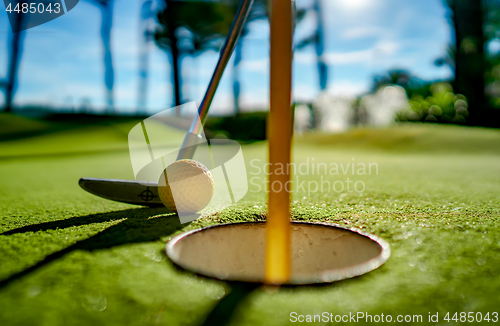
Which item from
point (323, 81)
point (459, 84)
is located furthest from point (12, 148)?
point (323, 81)

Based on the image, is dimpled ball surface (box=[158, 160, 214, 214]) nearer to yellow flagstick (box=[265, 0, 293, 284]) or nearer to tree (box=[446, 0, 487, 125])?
yellow flagstick (box=[265, 0, 293, 284])

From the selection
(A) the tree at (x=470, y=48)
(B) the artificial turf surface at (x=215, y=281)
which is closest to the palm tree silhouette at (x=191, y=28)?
(A) the tree at (x=470, y=48)

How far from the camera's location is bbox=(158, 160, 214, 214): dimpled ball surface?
1.86m

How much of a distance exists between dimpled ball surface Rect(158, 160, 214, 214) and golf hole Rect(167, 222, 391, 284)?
362 mm

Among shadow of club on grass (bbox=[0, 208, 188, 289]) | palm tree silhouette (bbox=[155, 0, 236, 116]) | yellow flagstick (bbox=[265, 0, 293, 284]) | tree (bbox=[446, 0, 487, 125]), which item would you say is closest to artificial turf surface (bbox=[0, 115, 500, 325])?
shadow of club on grass (bbox=[0, 208, 188, 289])

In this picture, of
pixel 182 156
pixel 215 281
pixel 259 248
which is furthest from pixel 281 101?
pixel 182 156

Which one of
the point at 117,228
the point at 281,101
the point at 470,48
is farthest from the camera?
the point at 470,48

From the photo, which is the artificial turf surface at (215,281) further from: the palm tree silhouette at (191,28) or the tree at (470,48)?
the palm tree silhouette at (191,28)

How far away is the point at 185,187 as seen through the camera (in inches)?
73.6

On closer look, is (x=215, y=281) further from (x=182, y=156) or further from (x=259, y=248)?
(x=182, y=156)

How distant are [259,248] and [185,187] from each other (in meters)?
0.51

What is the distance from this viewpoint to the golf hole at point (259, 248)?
55.4 inches

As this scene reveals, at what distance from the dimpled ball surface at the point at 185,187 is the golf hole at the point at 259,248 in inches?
14.2

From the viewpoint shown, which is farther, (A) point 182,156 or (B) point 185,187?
(A) point 182,156
